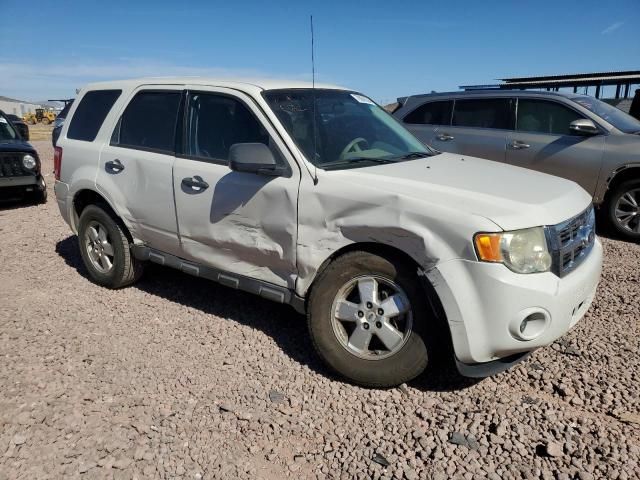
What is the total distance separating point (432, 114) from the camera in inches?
314

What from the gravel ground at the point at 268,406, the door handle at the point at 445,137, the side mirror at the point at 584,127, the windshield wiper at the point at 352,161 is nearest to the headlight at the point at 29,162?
the gravel ground at the point at 268,406

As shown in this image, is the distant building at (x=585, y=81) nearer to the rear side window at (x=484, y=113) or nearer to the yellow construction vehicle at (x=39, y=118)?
the rear side window at (x=484, y=113)

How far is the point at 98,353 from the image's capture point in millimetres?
3693

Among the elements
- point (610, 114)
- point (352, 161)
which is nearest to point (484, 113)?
point (610, 114)

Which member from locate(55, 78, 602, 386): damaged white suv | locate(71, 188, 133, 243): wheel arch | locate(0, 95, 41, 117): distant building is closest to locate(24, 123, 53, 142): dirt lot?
locate(71, 188, 133, 243): wheel arch

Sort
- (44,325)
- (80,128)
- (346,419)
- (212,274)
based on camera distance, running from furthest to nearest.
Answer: (80,128) → (44,325) → (212,274) → (346,419)

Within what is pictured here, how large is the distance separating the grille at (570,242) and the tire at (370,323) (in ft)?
2.38

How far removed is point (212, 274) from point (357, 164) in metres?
1.40

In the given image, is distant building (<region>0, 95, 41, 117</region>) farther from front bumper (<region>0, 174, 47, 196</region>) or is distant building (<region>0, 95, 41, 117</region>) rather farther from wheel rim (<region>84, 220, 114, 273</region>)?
wheel rim (<region>84, 220, 114, 273</region>)

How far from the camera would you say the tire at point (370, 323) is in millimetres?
2912

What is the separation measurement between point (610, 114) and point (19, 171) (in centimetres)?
912

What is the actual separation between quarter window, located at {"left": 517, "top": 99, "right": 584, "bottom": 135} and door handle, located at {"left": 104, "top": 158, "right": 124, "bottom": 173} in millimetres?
5454

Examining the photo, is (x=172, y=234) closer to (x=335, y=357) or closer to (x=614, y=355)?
(x=335, y=357)

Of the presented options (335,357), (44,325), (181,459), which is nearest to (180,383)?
(181,459)
